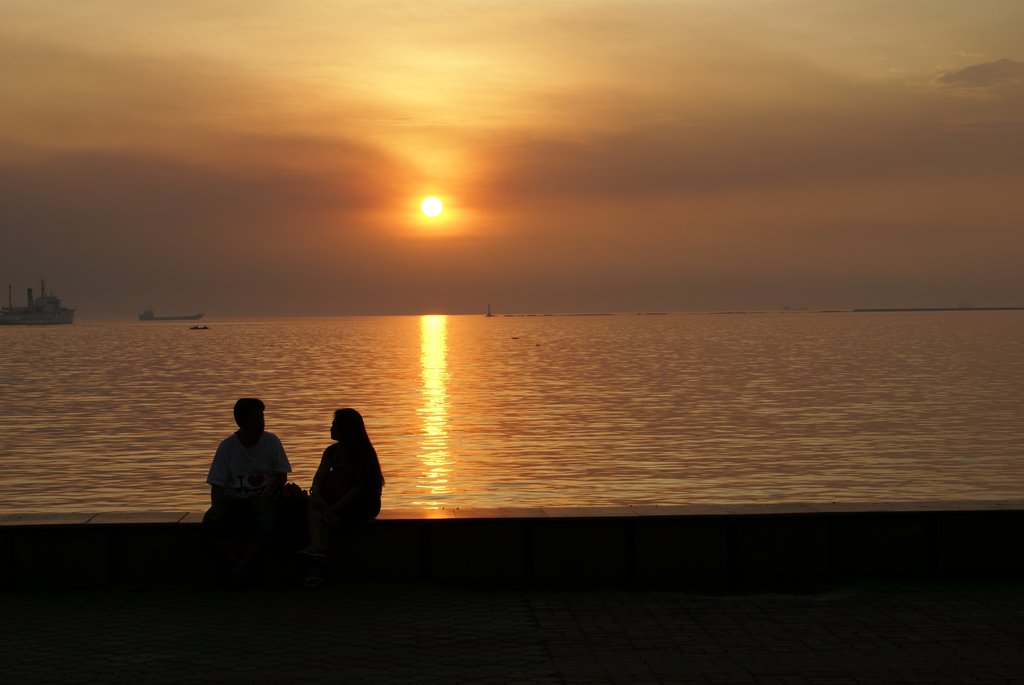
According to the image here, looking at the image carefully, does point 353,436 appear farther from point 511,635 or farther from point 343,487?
point 511,635

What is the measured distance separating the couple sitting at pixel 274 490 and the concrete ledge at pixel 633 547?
0.77ft

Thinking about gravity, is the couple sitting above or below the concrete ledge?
above

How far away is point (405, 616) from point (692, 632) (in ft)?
6.42

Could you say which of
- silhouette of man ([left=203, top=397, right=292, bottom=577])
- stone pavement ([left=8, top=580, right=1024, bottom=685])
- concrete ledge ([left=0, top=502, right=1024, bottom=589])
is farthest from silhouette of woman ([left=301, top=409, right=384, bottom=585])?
A: stone pavement ([left=8, top=580, right=1024, bottom=685])

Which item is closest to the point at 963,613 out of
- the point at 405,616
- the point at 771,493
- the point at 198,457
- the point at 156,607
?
the point at 405,616

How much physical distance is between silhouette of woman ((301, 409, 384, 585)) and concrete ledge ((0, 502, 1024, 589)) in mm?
179

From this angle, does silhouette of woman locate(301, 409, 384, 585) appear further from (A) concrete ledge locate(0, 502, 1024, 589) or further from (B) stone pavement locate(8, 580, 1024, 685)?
(B) stone pavement locate(8, 580, 1024, 685)

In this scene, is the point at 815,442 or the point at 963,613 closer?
the point at 963,613

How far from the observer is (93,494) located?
25.9 metres

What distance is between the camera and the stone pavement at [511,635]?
7.34m

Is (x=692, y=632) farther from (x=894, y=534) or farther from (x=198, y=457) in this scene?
(x=198, y=457)

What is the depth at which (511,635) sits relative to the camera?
8273mm

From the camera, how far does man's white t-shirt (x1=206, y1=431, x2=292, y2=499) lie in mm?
10125

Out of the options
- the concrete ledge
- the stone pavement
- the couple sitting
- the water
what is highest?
the couple sitting
